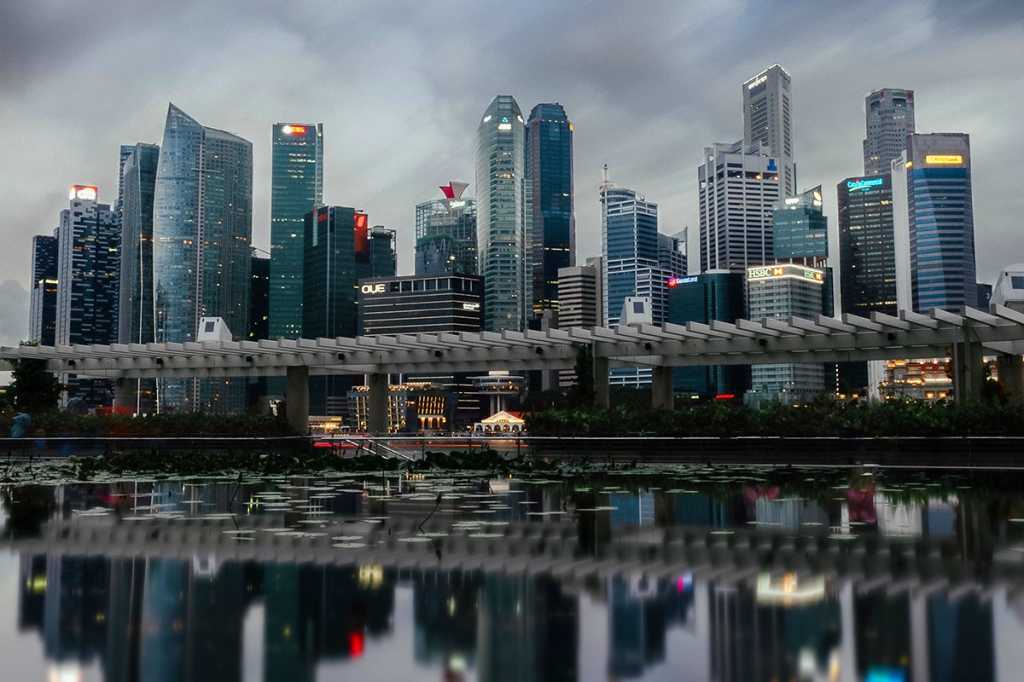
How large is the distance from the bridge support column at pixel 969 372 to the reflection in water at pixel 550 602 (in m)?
23.3

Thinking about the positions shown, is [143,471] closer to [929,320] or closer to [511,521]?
[511,521]

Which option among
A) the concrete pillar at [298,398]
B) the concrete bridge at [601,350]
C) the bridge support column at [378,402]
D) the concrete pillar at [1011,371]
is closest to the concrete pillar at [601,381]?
the concrete bridge at [601,350]

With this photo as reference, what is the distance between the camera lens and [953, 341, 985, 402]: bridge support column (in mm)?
33844

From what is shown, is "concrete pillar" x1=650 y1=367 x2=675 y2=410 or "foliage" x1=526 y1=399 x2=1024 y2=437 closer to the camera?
"foliage" x1=526 y1=399 x2=1024 y2=437

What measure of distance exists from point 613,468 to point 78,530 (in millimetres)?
16567

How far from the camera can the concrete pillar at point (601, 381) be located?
40562 mm

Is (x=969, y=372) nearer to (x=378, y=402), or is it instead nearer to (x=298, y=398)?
(x=378, y=402)

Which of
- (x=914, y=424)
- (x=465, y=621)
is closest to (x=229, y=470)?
(x=914, y=424)

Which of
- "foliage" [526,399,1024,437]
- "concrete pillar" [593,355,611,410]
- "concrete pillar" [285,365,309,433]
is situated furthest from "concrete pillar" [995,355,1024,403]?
"concrete pillar" [285,365,309,433]

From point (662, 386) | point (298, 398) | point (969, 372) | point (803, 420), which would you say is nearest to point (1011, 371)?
point (969, 372)

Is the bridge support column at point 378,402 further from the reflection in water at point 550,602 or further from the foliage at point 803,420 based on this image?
the reflection in water at point 550,602

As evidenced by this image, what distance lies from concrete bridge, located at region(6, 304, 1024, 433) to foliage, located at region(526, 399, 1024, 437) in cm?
587

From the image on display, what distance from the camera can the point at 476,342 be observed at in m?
41.1

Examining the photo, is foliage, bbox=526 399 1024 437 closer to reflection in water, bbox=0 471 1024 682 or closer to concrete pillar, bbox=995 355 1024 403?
reflection in water, bbox=0 471 1024 682
